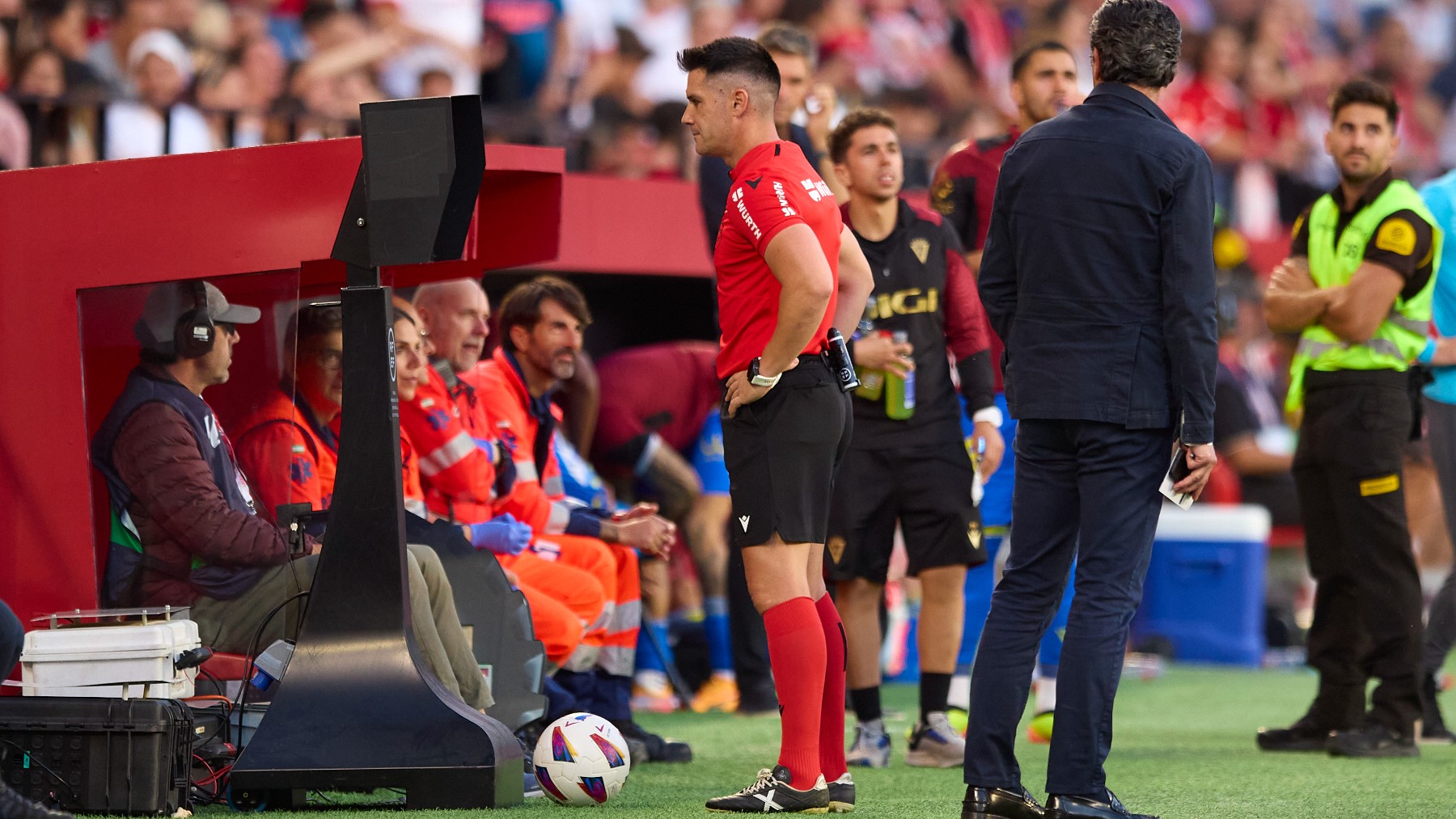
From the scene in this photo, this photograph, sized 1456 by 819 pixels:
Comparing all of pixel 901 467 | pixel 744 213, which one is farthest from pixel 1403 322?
pixel 744 213

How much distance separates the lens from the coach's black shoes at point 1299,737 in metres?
6.12

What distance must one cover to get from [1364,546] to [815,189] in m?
2.64

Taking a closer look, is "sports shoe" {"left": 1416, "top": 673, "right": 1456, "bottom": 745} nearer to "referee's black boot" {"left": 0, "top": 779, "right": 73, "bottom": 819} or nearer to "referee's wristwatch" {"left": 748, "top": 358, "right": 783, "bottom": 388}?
"referee's wristwatch" {"left": 748, "top": 358, "right": 783, "bottom": 388}

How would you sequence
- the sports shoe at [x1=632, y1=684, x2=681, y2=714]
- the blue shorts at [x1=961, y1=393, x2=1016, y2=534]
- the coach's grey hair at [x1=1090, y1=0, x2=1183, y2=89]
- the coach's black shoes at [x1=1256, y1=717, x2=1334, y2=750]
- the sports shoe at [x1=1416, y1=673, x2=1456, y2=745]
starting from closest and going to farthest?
1. the coach's grey hair at [x1=1090, y1=0, x2=1183, y2=89]
2. the coach's black shoes at [x1=1256, y1=717, x2=1334, y2=750]
3. the sports shoe at [x1=1416, y1=673, x2=1456, y2=745]
4. the blue shorts at [x1=961, y1=393, x2=1016, y2=534]
5. the sports shoe at [x1=632, y1=684, x2=681, y2=714]

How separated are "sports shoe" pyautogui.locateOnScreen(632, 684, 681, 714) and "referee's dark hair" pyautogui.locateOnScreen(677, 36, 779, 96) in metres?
3.76

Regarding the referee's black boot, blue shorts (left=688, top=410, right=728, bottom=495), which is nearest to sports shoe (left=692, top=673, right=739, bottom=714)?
blue shorts (left=688, top=410, right=728, bottom=495)

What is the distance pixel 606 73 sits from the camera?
11.2 meters

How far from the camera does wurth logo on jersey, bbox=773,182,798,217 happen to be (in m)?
4.36

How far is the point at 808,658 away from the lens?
175 inches

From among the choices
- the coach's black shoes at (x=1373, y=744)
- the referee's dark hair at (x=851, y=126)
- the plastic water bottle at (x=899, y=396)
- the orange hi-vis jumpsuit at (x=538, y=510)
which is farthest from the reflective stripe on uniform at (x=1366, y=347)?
the orange hi-vis jumpsuit at (x=538, y=510)

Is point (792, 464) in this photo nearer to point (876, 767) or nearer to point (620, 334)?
point (876, 767)

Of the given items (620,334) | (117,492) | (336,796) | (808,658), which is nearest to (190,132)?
(620,334)

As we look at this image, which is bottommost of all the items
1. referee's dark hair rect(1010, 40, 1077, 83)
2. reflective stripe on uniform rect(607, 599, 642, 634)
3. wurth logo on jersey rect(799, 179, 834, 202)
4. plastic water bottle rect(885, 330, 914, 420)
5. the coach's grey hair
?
reflective stripe on uniform rect(607, 599, 642, 634)

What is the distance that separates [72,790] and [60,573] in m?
0.69
